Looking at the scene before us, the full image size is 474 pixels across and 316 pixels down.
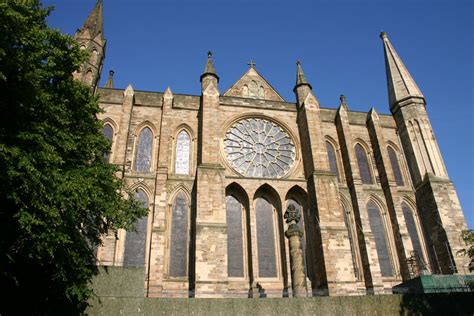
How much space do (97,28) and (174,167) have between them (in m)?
10.1

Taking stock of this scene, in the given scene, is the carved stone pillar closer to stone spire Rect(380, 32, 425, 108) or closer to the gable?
the gable

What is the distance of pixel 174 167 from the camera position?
65.2ft

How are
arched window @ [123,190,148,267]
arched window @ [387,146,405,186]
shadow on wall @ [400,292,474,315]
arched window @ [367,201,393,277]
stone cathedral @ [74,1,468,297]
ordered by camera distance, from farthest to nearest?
arched window @ [387,146,405,186] → arched window @ [367,201,393,277] → arched window @ [123,190,148,267] → stone cathedral @ [74,1,468,297] → shadow on wall @ [400,292,474,315]

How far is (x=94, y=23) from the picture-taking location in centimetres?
2302

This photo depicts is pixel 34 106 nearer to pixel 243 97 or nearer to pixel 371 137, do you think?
pixel 243 97

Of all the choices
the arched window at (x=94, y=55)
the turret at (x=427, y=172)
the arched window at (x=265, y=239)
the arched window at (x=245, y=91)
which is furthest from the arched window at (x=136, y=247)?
the turret at (x=427, y=172)

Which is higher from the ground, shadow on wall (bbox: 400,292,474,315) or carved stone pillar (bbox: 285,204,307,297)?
carved stone pillar (bbox: 285,204,307,297)

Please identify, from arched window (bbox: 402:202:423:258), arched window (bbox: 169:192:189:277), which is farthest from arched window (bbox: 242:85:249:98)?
arched window (bbox: 402:202:423:258)

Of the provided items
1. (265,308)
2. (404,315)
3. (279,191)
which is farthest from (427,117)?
(265,308)

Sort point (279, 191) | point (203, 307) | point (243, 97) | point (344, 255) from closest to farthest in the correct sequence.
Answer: point (203, 307)
point (344, 255)
point (279, 191)
point (243, 97)

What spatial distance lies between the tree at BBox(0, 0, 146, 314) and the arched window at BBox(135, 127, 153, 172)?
8.13 metres

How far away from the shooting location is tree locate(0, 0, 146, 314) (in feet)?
27.7

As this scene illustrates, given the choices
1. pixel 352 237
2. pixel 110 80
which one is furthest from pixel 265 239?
pixel 110 80

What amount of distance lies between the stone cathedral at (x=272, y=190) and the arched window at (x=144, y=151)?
63mm
